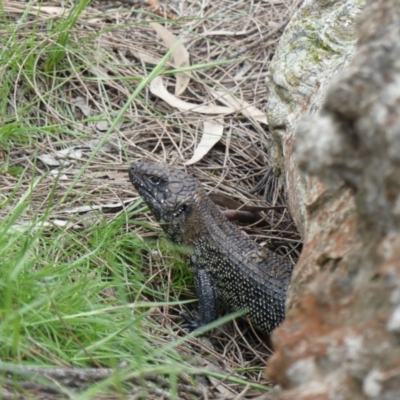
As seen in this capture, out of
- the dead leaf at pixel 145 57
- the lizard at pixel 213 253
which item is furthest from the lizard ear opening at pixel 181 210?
the dead leaf at pixel 145 57

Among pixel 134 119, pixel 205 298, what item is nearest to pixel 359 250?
pixel 205 298

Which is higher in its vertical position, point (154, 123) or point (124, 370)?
point (124, 370)

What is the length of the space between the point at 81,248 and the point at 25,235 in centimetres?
43

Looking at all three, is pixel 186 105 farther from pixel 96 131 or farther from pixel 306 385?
pixel 306 385

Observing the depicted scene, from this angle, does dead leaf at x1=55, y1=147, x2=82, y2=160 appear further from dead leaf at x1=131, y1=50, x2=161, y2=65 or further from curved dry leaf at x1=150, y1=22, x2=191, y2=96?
dead leaf at x1=131, y1=50, x2=161, y2=65

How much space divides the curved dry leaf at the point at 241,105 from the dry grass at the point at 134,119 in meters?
0.05

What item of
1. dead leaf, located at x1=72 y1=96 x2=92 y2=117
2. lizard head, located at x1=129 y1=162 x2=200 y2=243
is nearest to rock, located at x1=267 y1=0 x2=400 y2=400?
lizard head, located at x1=129 y1=162 x2=200 y2=243

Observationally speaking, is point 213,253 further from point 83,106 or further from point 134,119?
point 83,106

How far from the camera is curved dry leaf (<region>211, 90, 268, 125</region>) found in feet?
19.3

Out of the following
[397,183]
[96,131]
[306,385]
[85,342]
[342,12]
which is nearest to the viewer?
[397,183]

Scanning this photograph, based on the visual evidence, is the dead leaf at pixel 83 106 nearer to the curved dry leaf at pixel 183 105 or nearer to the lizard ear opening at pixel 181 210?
the curved dry leaf at pixel 183 105

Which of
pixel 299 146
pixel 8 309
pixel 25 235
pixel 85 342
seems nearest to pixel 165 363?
pixel 85 342

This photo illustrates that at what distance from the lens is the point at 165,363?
11.2ft

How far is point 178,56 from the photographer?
20.4 ft
